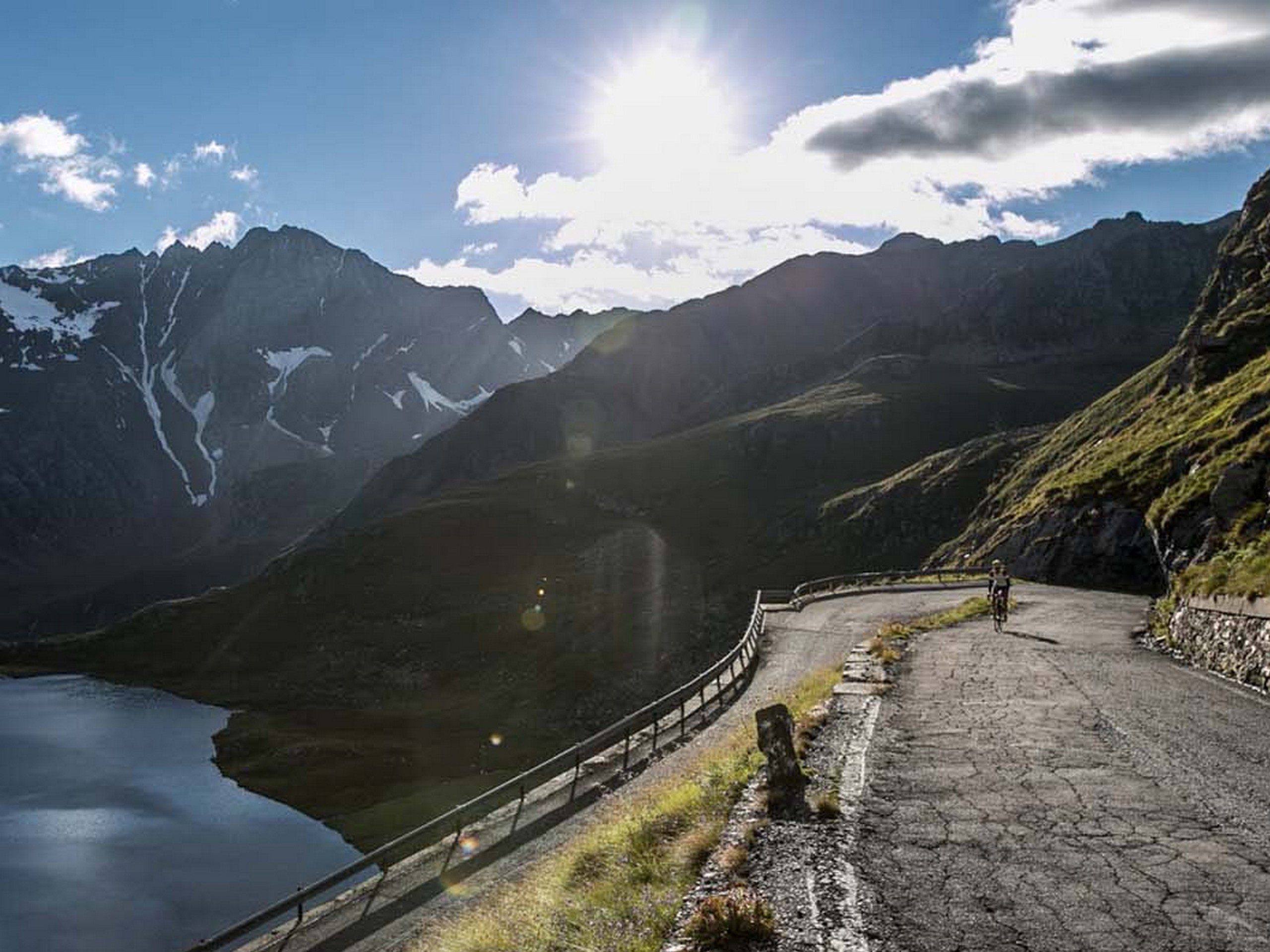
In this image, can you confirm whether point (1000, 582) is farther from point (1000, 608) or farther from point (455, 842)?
point (455, 842)

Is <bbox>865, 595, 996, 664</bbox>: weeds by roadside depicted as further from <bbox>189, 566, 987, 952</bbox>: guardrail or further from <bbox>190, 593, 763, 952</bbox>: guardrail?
<bbox>189, 566, 987, 952</bbox>: guardrail

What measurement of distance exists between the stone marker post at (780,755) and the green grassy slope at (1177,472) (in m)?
11.2

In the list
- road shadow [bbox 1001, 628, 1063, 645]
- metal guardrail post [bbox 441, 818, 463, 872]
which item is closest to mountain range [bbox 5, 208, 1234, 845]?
metal guardrail post [bbox 441, 818, 463, 872]

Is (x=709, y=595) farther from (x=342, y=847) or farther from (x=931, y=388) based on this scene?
(x=931, y=388)

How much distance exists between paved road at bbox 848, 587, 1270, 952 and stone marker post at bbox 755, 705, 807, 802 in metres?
1.02

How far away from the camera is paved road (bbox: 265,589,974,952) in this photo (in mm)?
14219

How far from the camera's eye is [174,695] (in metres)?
95.7

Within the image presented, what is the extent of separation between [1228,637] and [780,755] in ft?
41.9

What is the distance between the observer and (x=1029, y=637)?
91.6 ft

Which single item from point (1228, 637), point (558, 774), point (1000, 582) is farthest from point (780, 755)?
point (1000, 582)

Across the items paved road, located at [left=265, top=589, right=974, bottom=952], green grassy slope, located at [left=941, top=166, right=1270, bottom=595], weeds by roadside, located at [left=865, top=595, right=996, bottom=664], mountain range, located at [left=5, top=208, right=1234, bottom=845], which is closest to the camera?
paved road, located at [left=265, top=589, right=974, bottom=952]

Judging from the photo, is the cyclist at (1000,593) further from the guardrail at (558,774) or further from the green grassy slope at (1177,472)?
the guardrail at (558,774)

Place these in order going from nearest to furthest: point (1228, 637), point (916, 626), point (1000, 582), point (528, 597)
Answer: point (1228, 637) → point (1000, 582) → point (916, 626) → point (528, 597)

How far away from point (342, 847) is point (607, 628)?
1606 inches
